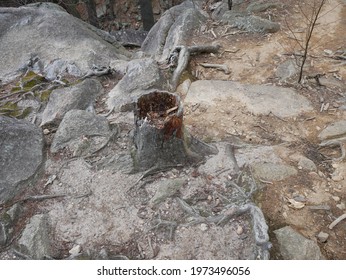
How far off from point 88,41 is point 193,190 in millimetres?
5852

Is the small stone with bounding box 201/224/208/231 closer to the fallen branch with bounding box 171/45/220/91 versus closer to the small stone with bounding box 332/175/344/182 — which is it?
the small stone with bounding box 332/175/344/182

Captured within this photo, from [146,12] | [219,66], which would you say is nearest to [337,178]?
[219,66]

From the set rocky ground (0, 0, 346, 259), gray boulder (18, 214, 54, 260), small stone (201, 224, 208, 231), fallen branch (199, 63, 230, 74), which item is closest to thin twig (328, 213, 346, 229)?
rocky ground (0, 0, 346, 259)

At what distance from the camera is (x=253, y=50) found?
24.1ft

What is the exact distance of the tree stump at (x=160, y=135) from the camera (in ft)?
12.7

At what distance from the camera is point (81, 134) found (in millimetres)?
4875

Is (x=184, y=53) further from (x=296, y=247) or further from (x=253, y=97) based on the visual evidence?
(x=296, y=247)

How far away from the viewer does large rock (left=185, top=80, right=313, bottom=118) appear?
5535 mm

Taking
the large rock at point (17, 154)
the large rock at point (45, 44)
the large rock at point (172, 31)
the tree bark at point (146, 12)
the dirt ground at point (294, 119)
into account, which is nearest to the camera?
the dirt ground at point (294, 119)

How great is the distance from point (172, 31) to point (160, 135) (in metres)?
5.28

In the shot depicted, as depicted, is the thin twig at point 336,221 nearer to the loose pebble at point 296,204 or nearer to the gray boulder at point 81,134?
the loose pebble at point 296,204

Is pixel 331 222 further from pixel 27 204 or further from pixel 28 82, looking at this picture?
pixel 28 82

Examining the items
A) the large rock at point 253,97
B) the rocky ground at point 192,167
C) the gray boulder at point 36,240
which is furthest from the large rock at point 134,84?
the gray boulder at point 36,240

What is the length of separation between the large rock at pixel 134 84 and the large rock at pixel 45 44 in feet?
4.87
